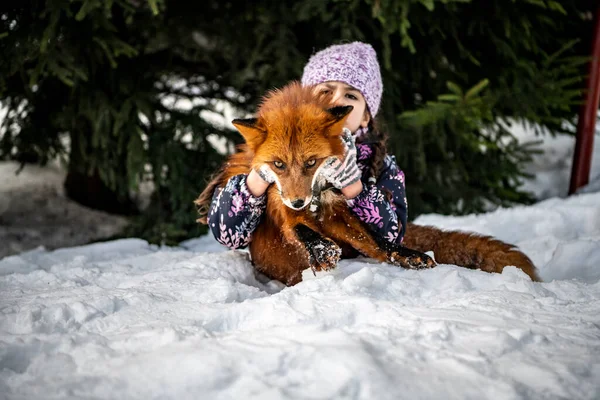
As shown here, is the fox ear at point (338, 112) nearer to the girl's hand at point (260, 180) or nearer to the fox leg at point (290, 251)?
the girl's hand at point (260, 180)

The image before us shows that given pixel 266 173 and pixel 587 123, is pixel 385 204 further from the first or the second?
pixel 587 123

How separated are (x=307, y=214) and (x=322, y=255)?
0.33 metres

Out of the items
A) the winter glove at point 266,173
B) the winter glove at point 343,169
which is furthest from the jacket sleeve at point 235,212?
the winter glove at point 343,169

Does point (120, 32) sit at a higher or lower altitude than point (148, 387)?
higher

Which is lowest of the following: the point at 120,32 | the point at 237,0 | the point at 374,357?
the point at 374,357

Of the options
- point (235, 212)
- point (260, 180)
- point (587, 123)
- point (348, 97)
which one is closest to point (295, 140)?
point (260, 180)

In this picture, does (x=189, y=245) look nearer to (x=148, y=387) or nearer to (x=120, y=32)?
(x=120, y=32)

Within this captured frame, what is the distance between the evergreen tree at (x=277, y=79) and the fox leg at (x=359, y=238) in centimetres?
225

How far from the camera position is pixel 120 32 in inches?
207

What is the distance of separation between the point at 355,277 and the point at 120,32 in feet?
14.1

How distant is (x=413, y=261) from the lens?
8.26ft

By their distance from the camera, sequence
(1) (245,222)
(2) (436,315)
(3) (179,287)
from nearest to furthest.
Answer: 1. (2) (436,315)
2. (3) (179,287)
3. (1) (245,222)

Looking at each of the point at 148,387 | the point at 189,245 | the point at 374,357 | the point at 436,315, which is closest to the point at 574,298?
the point at 436,315

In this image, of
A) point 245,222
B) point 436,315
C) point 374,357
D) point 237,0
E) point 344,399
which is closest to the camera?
point 344,399
